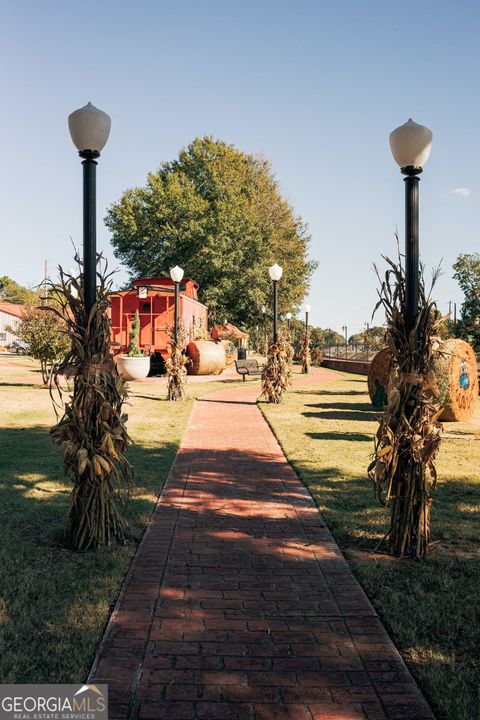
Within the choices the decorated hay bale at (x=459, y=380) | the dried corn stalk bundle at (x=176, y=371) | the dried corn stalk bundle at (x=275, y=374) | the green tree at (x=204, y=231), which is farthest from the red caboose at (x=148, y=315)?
the green tree at (x=204, y=231)

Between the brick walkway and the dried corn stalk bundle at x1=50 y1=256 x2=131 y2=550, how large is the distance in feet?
1.58

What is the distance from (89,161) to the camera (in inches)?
178

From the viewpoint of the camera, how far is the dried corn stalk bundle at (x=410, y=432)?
4.25m

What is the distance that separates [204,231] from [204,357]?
15427mm

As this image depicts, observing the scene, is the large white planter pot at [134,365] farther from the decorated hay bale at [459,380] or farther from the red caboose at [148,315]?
the decorated hay bale at [459,380]

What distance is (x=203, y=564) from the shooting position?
13.5 ft

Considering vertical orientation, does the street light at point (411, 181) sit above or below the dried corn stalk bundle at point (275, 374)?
above

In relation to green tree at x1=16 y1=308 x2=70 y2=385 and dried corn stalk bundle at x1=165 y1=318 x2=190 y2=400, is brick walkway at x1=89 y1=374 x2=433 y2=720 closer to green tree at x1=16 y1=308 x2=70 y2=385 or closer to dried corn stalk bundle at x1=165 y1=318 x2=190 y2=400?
dried corn stalk bundle at x1=165 y1=318 x2=190 y2=400

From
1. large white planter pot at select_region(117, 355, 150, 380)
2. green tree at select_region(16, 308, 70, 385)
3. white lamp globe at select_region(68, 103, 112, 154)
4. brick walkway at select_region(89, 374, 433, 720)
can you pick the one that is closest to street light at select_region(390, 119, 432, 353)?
brick walkway at select_region(89, 374, 433, 720)

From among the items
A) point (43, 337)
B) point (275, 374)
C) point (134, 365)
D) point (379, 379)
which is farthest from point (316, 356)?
point (379, 379)

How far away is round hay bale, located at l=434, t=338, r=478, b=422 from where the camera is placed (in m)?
10.5

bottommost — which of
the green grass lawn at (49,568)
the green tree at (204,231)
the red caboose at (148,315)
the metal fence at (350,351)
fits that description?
the green grass lawn at (49,568)

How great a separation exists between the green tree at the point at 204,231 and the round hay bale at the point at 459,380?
2521 cm

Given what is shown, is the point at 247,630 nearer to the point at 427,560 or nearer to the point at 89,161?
the point at 427,560
